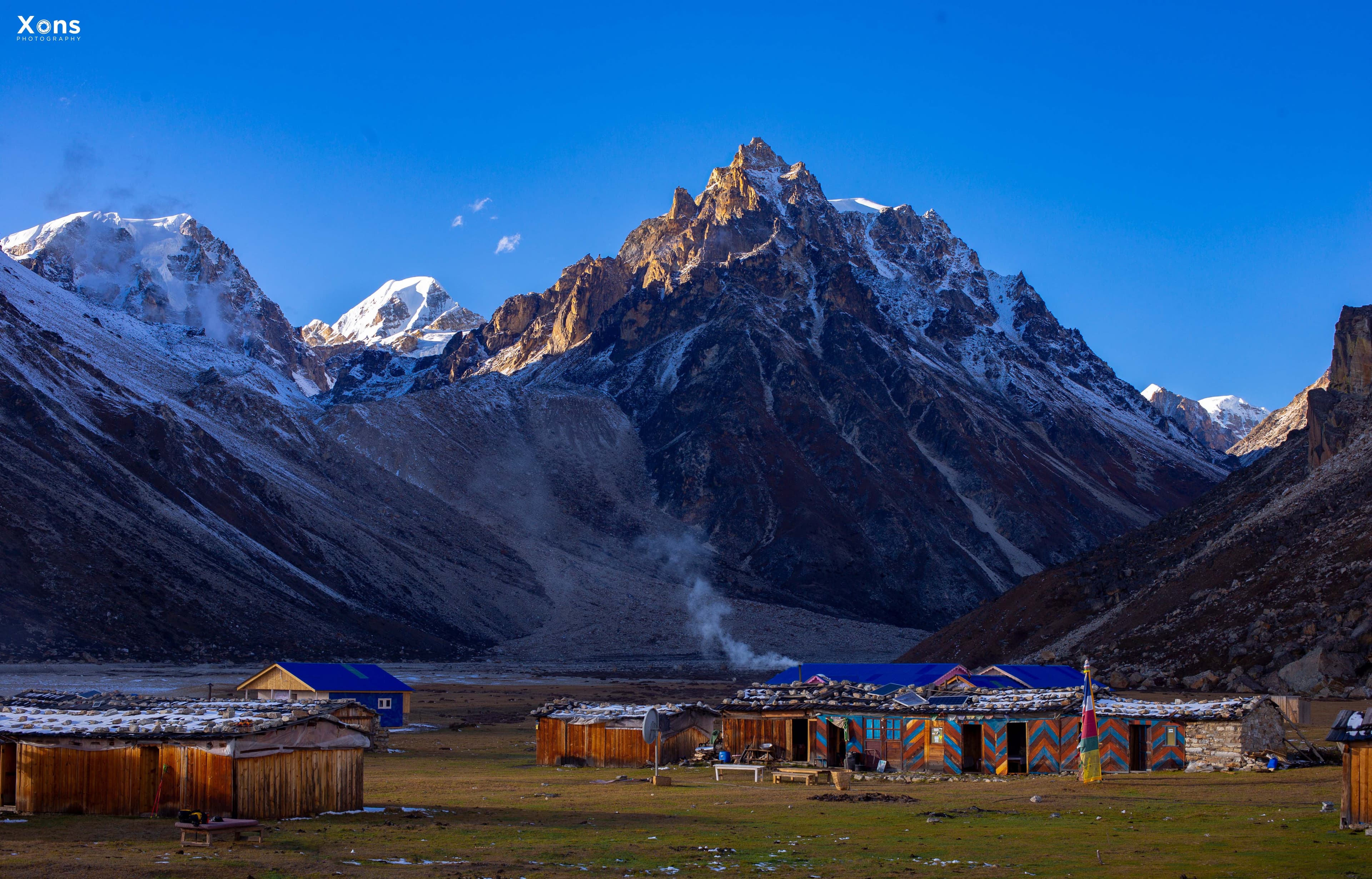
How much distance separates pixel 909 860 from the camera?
22781mm

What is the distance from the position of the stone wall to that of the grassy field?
1365mm

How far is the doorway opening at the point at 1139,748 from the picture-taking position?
40.7 meters

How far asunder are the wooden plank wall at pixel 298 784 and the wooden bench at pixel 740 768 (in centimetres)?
1347

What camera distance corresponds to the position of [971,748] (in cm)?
4203

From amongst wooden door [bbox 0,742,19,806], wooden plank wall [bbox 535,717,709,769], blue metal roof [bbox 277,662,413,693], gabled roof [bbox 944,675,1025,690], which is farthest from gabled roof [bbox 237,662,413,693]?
wooden door [bbox 0,742,19,806]

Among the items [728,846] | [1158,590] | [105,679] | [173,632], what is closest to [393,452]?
[173,632]

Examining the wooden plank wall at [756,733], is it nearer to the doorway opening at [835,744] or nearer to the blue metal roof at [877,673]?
the doorway opening at [835,744]

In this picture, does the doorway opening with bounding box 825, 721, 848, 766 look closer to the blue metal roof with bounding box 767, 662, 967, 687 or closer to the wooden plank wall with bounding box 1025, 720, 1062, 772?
the wooden plank wall with bounding box 1025, 720, 1062, 772

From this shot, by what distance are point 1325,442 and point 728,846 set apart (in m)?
75.1

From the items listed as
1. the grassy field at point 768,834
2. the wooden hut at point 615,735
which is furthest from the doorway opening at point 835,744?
the wooden hut at point 615,735

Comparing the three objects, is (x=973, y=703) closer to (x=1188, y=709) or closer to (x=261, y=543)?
(x=1188, y=709)

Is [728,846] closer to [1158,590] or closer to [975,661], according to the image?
[1158,590]

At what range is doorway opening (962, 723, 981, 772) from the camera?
1650 inches

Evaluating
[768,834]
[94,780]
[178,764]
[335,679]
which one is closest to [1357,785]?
[768,834]
